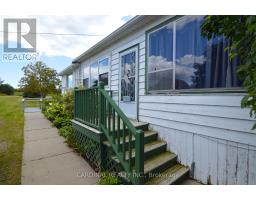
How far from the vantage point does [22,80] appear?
2152 centimetres

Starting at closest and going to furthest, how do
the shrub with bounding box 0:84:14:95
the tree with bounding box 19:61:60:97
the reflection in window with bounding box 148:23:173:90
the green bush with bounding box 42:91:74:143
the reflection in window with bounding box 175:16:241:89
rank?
the reflection in window with bounding box 175:16:241:89, the reflection in window with bounding box 148:23:173:90, the green bush with bounding box 42:91:74:143, the tree with bounding box 19:61:60:97, the shrub with bounding box 0:84:14:95

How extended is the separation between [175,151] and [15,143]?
4.39 metres

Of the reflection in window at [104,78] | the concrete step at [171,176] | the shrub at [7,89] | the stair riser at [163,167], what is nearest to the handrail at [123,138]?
the stair riser at [163,167]

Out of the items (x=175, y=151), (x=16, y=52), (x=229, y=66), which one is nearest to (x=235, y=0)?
Answer: (x=229, y=66)

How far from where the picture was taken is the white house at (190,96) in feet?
9.70

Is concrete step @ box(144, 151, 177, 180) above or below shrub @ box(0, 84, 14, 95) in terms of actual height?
below

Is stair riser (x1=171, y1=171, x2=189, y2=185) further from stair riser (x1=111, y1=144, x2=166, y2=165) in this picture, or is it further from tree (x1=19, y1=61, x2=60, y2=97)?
tree (x1=19, y1=61, x2=60, y2=97)

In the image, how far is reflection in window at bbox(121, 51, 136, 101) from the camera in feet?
17.7

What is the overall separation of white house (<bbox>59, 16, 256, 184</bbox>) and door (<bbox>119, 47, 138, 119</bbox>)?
27 mm

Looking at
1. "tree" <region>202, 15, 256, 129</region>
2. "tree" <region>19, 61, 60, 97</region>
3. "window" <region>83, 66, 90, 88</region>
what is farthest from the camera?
"tree" <region>19, 61, 60, 97</region>

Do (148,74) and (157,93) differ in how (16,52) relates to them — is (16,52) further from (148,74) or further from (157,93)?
(157,93)

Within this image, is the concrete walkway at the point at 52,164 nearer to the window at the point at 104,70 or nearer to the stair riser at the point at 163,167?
the stair riser at the point at 163,167

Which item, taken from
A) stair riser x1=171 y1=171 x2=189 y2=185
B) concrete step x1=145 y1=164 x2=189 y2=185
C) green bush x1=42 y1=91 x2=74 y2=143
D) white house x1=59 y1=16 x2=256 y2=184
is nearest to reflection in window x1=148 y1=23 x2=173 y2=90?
white house x1=59 y1=16 x2=256 y2=184

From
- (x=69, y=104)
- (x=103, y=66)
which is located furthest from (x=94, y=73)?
(x=69, y=104)
